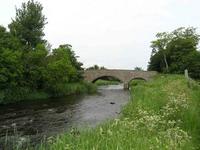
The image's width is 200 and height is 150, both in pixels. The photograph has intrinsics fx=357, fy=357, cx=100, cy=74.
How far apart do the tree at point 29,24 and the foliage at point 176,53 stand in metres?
29.0

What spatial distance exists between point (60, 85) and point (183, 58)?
Answer: 100.0 feet

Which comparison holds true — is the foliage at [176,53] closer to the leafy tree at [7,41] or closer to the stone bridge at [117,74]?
the stone bridge at [117,74]

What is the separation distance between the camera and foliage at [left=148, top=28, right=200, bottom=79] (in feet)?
237

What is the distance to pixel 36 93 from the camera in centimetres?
5041

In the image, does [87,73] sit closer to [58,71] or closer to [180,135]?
[58,71]

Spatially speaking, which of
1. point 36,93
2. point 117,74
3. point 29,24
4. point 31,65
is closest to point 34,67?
point 31,65

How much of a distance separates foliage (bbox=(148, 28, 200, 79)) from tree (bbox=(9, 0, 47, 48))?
29018mm

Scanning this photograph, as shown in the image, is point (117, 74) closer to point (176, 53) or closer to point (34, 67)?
point (176, 53)

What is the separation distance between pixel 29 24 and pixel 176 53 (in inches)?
1322

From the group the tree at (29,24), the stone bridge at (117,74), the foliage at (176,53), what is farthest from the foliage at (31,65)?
the foliage at (176,53)

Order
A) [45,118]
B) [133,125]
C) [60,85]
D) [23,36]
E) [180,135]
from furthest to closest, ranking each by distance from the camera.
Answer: [23,36] → [60,85] → [45,118] → [133,125] → [180,135]

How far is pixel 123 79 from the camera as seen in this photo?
81.4m

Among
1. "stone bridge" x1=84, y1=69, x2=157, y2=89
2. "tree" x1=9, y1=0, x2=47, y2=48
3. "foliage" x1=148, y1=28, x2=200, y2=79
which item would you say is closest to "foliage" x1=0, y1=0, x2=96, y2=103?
"tree" x1=9, y1=0, x2=47, y2=48

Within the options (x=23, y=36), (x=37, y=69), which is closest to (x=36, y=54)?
(x=37, y=69)
